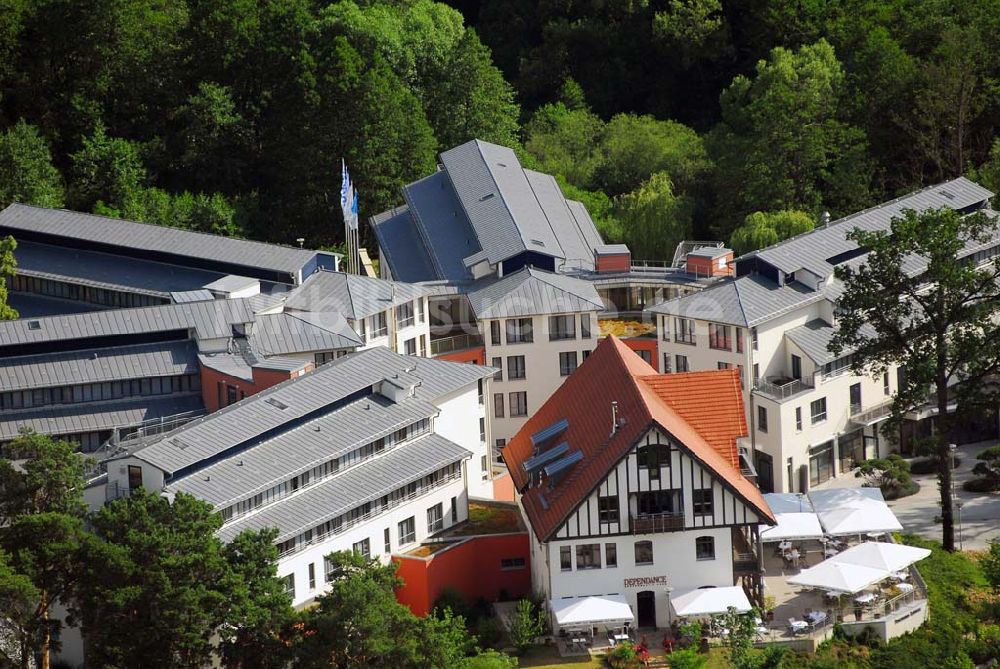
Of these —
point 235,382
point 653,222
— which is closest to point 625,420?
point 235,382

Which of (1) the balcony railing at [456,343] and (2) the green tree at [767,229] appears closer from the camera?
(1) the balcony railing at [456,343]

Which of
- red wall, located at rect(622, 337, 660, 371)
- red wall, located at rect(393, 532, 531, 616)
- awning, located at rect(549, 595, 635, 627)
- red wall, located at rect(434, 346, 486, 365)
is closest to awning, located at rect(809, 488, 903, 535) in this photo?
awning, located at rect(549, 595, 635, 627)

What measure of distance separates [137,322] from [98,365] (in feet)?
11.1

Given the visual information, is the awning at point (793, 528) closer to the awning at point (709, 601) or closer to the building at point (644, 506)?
→ the building at point (644, 506)

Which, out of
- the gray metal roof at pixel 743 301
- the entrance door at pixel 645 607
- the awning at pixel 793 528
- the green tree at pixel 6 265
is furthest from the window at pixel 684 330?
the green tree at pixel 6 265

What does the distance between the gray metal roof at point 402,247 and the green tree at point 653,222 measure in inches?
590

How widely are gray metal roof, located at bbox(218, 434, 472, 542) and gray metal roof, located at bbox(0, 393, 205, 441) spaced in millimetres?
13050

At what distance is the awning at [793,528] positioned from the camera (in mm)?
92312

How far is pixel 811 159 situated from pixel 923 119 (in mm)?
9704

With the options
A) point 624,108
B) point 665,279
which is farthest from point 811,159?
point 624,108

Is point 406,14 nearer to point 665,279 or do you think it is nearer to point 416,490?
point 665,279

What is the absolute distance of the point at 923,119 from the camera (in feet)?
433

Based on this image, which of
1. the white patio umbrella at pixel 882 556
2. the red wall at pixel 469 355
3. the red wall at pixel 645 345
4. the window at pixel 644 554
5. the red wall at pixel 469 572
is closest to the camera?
the window at pixel 644 554

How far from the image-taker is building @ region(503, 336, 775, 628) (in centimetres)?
8538
